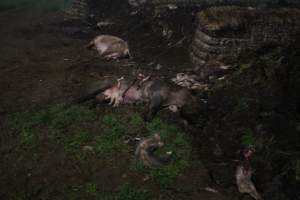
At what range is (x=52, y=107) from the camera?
6855mm

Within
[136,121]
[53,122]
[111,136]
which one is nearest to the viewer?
[111,136]

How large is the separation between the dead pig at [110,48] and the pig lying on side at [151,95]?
256cm

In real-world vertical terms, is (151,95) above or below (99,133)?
above

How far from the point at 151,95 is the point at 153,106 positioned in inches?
12.9

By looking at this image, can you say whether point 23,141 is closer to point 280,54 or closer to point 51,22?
point 280,54

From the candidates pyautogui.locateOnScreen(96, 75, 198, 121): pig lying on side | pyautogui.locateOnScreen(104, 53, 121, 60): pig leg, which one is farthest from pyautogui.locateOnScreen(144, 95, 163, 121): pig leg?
pyautogui.locateOnScreen(104, 53, 121, 60): pig leg

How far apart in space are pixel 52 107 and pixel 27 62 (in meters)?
3.10

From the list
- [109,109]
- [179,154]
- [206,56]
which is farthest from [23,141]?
[206,56]

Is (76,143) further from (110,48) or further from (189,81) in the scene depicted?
(110,48)

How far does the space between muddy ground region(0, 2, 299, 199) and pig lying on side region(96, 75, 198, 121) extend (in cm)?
25

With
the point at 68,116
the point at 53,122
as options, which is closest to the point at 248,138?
the point at 68,116

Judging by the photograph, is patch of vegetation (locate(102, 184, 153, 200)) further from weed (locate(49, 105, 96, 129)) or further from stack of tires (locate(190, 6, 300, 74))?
stack of tires (locate(190, 6, 300, 74))

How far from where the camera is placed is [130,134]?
616 cm

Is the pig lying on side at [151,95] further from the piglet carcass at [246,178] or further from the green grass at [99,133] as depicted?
the piglet carcass at [246,178]
